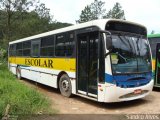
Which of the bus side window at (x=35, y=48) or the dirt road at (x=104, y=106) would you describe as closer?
the dirt road at (x=104, y=106)

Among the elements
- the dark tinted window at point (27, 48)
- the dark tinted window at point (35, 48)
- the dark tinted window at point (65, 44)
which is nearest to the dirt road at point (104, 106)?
the dark tinted window at point (65, 44)

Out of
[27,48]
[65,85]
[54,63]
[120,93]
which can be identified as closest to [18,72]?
[27,48]

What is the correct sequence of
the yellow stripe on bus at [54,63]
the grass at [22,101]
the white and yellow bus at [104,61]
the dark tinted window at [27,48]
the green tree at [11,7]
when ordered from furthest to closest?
the green tree at [11,7], the dark tinted window at [27,48], the yellow stripe on bus at [54,63], the white and yellow bus at [104,61], the grass at [22,101]

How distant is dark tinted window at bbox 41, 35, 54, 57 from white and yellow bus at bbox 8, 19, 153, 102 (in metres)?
0.54

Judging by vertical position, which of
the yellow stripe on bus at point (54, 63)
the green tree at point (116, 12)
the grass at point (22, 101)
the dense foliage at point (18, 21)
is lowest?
the grass at point (22, 101)

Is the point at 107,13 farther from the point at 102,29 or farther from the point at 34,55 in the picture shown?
the point at 102,29

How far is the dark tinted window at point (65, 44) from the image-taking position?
10.2m

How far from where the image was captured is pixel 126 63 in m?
8.57

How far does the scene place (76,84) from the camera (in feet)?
32.1

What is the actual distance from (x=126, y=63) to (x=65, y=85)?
307 centimetres

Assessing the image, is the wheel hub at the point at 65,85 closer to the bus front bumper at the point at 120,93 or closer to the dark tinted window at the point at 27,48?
the bus front bumper at the point at 120,93

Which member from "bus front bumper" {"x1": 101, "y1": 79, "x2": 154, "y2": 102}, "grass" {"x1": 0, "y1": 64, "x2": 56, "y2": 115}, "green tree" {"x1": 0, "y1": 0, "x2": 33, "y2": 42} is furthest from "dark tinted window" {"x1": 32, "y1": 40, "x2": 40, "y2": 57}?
"green tree" {"x1": 0, "y1": 0, "x2": 33, "y2": 42}

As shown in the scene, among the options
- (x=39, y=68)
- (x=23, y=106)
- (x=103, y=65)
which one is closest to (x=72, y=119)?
(x=23, y=106)

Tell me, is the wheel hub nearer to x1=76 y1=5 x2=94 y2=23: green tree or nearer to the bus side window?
the bus side window
